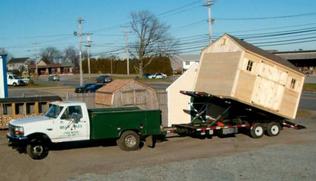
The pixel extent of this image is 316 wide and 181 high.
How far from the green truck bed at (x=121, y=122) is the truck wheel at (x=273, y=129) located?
5.78 m

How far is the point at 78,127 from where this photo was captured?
16.6 metres

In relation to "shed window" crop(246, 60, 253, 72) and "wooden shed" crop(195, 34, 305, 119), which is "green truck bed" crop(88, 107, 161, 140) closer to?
"wooden shed" crop(195, 34, 305, 119)

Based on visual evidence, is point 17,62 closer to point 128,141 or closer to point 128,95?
point 128,95

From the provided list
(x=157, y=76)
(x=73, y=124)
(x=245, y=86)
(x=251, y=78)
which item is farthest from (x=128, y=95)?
(x=157, y=76)

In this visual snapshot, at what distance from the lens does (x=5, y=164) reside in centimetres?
1509

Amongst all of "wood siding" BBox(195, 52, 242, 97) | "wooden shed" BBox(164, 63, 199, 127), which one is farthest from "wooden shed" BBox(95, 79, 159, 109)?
"wood siding" BBox(195, 52, 242, 97)

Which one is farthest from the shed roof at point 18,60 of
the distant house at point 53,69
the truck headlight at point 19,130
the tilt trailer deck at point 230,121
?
the truck headlight at point 19,130

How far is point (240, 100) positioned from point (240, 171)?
688 centimetres

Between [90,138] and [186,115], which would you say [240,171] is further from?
[186,115]

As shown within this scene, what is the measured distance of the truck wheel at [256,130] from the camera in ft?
67.4

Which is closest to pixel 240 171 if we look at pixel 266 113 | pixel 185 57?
pixel 266 113

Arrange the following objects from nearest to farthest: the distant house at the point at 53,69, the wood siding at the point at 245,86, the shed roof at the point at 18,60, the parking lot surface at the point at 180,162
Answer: the parking lot surface at the point at 180,162 < the wood siding at the point at 245,86 < the distant house at the point at 53,69 < the shed roof at the point at 18,60

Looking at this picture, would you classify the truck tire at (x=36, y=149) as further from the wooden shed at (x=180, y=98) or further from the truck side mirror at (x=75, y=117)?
the wooden shed at (x=180, y=98)

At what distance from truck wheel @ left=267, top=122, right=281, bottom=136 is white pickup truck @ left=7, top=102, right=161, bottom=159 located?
5713 millimetres
